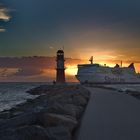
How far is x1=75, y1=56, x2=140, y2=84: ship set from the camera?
127m

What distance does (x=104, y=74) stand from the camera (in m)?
131

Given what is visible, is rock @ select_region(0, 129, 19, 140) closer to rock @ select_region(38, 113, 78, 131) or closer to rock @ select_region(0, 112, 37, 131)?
rock @ select_region(38, 113, 78, 131)

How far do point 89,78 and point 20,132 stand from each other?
386 feet

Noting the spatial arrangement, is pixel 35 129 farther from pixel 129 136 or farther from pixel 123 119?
pixel 123 119

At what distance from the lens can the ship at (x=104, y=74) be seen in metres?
127

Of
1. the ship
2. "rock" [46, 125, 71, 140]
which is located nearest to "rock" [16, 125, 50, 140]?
"rock" [46, 125, 71, 140]

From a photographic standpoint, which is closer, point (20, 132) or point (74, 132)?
point (20, 132)

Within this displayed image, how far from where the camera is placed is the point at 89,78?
126812 millimetres

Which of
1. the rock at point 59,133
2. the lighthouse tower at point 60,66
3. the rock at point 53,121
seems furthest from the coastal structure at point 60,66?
the rock at point 59,133

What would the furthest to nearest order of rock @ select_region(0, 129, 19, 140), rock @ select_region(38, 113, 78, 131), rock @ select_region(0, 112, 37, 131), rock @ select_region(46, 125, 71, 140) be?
rock @ select_region(0, 112, 37, 131)
rock @ select_region(38, 113, 78, 131)
rock @ select_region(46, 125, 71, 140)
rock @ select_region(0, 129, 19, 140)

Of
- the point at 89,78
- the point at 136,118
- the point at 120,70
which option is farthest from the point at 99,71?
the point at 136,118

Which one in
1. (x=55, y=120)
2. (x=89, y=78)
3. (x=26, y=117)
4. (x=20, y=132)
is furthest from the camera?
(x=89, y=78)

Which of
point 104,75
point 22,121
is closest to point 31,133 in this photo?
point 22,121

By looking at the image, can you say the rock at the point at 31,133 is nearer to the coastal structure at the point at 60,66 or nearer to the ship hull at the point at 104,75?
the coastal structure at the point at 60,66
